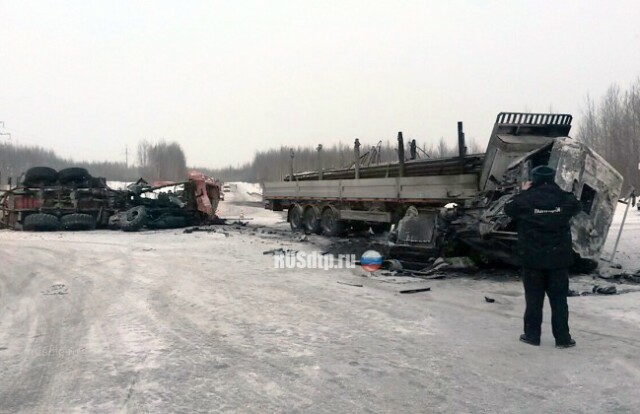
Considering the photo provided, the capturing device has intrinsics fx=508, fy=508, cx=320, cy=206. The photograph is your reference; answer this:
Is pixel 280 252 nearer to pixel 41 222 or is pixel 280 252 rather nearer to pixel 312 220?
pixel 312 220

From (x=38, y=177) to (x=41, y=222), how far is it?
178 cm

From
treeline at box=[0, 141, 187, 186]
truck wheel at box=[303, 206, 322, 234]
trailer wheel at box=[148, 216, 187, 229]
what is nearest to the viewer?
truck wheel at box=[303, 206, 322, 234]

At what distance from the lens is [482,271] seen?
29.6 ft

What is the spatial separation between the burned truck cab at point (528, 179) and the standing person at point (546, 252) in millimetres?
3237

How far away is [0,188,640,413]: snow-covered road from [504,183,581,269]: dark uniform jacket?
0.80m

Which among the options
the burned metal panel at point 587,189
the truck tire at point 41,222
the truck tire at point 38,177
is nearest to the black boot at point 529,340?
the burned metal panel at point 587,189

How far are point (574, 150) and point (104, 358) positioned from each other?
24.4ft

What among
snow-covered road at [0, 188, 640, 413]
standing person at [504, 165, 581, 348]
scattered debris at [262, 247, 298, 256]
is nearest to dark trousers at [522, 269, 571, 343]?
standing person at [504, 165, 581, 348]

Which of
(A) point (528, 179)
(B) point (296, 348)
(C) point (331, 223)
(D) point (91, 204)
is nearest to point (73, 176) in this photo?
(D) point (91, 204)

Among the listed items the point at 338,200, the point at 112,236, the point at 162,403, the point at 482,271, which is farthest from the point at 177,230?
the point at 162,403

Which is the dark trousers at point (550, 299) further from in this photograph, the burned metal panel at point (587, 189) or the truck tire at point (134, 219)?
the truck tire at point (134, 219)

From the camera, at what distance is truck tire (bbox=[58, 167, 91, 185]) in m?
18.5

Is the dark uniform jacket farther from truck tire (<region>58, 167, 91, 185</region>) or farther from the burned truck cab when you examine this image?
truck tire (<region>58, 167, 91, 185</region>)

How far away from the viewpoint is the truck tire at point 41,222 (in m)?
17.6
